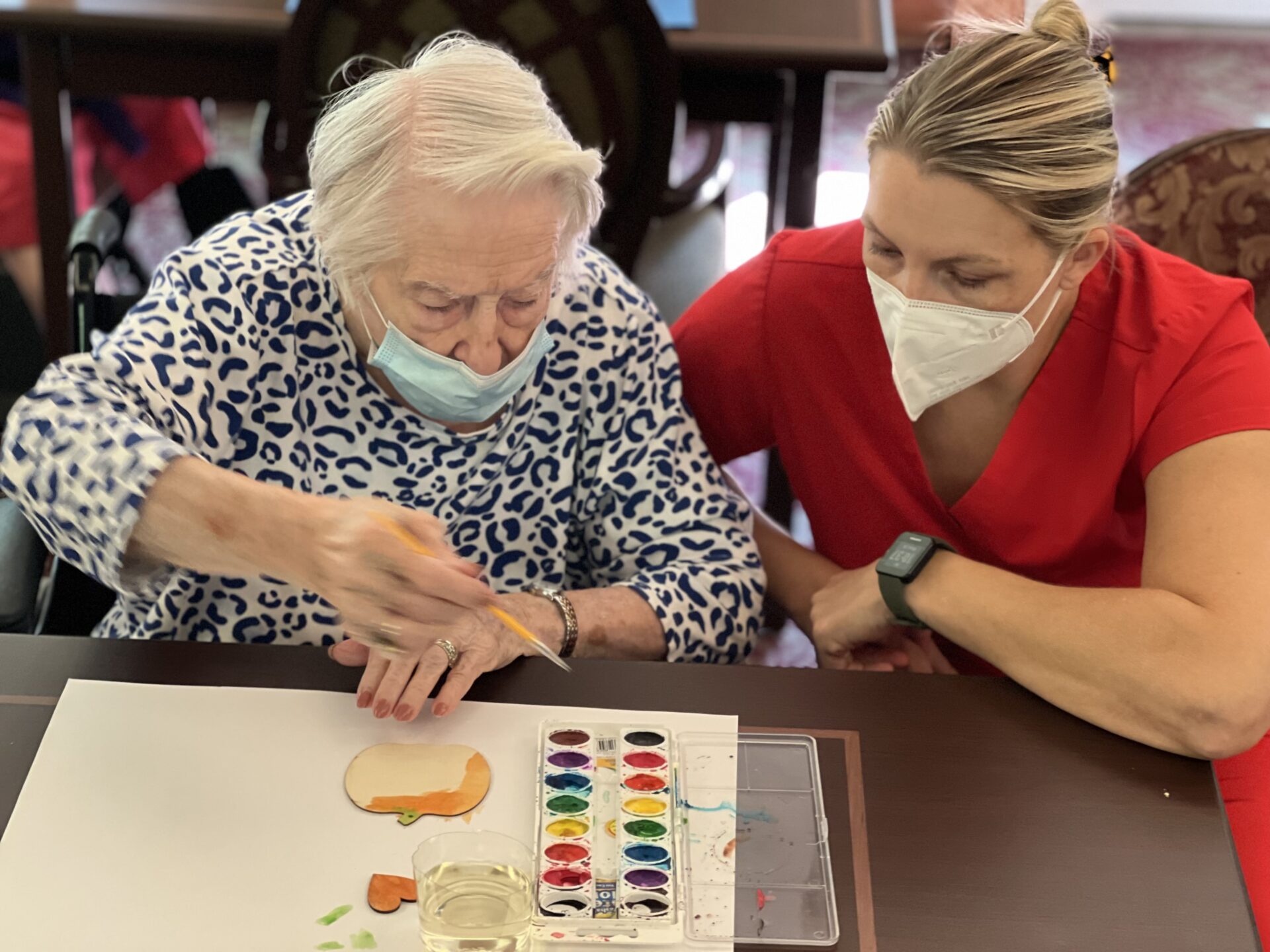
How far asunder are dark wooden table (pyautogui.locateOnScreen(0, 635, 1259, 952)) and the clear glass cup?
0.75 feet

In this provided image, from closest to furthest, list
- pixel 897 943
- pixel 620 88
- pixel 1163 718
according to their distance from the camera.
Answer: pixel 897 943
pixel 1163 718
pixel 620 88

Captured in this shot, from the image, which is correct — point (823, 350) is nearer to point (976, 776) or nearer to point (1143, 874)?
point (976, 776)

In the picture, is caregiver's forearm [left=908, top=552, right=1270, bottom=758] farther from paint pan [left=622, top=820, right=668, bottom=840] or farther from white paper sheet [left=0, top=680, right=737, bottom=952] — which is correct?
paint pan [left=622, top=820, right=668, bottom=840]

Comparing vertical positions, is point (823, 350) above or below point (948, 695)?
above

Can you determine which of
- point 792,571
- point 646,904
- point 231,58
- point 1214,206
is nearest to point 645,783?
point 646,904

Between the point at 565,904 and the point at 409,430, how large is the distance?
63cm

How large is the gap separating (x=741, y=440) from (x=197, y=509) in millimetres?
735

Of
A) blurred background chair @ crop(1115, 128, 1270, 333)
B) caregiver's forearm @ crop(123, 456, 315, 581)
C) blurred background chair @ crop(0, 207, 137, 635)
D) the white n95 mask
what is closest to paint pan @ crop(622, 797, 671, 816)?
caregiver's forearm @ crop(123, 456, 315, 581)

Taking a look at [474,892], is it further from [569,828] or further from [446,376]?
[446,376]

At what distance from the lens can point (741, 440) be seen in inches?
67.2

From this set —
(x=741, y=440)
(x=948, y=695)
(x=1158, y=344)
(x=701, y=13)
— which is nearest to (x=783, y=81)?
(x=701, y=13)

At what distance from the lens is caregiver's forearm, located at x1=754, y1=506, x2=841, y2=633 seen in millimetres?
1627

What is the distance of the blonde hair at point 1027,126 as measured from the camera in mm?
1337

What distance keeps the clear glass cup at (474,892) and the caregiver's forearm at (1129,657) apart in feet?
1.74
